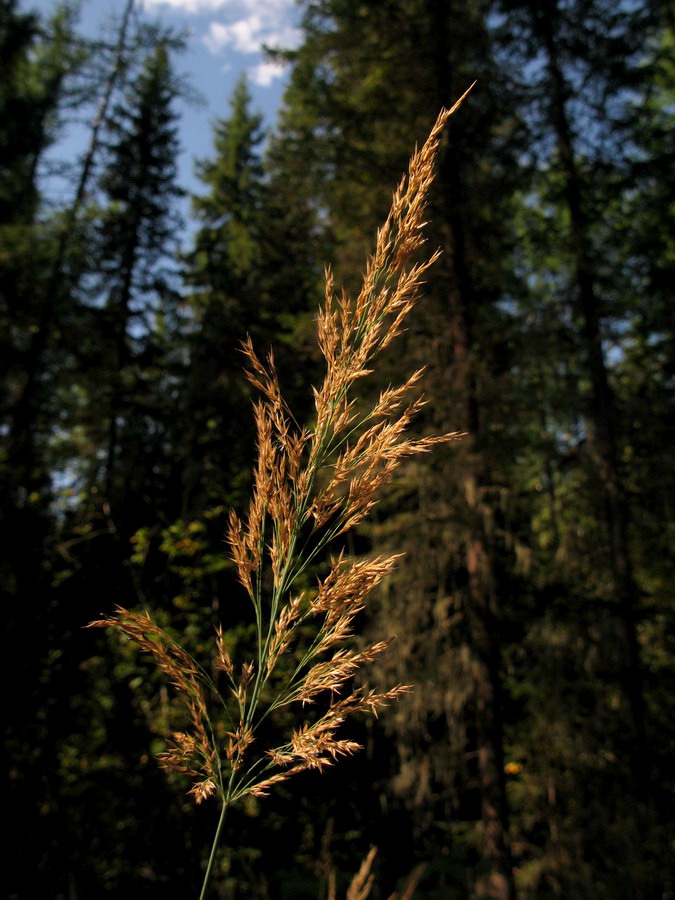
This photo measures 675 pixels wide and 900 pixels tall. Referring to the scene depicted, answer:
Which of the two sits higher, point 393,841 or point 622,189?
point 622,189

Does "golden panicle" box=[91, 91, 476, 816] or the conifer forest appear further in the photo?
the conifer forest

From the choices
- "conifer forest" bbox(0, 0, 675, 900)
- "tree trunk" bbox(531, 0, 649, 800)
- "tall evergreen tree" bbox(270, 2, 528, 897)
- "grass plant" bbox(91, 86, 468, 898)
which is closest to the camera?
"grass plant" bbox(91, 86, 468, 898)

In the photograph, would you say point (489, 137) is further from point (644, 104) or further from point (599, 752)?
point (599, 752)

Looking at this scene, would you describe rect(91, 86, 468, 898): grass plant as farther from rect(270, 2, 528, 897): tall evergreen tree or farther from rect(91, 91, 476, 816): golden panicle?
rect(270, 2, 528, 897): tall evergreen tree

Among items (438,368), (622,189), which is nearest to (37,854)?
(438,368)

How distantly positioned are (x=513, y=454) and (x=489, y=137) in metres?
4.07

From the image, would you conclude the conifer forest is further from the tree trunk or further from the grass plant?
the grass plant

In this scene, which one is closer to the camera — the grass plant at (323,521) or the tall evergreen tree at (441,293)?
the grass plant at (323,521)

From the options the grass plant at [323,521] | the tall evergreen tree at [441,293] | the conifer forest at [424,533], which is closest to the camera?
the grass plant at [323,521]

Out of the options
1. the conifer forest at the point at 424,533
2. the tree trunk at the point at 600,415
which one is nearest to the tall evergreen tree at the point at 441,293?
the conifer forest at the point at 424,533

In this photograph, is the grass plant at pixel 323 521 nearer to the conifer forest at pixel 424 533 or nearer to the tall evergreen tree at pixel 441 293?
the conifer forest at pixel 424 533

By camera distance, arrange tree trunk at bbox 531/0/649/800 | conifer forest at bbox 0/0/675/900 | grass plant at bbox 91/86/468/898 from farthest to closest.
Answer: tree trunk at bbox 531/0/649/800 < conifer forest at bbox 0/0/675/900 < grass plant at bbox 91/86/468/898

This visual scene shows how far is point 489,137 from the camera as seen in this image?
7.64 m

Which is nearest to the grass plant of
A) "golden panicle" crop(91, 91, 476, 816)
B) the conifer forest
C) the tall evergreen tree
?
"golden panicle" crop(91, 91, 476, 816)
